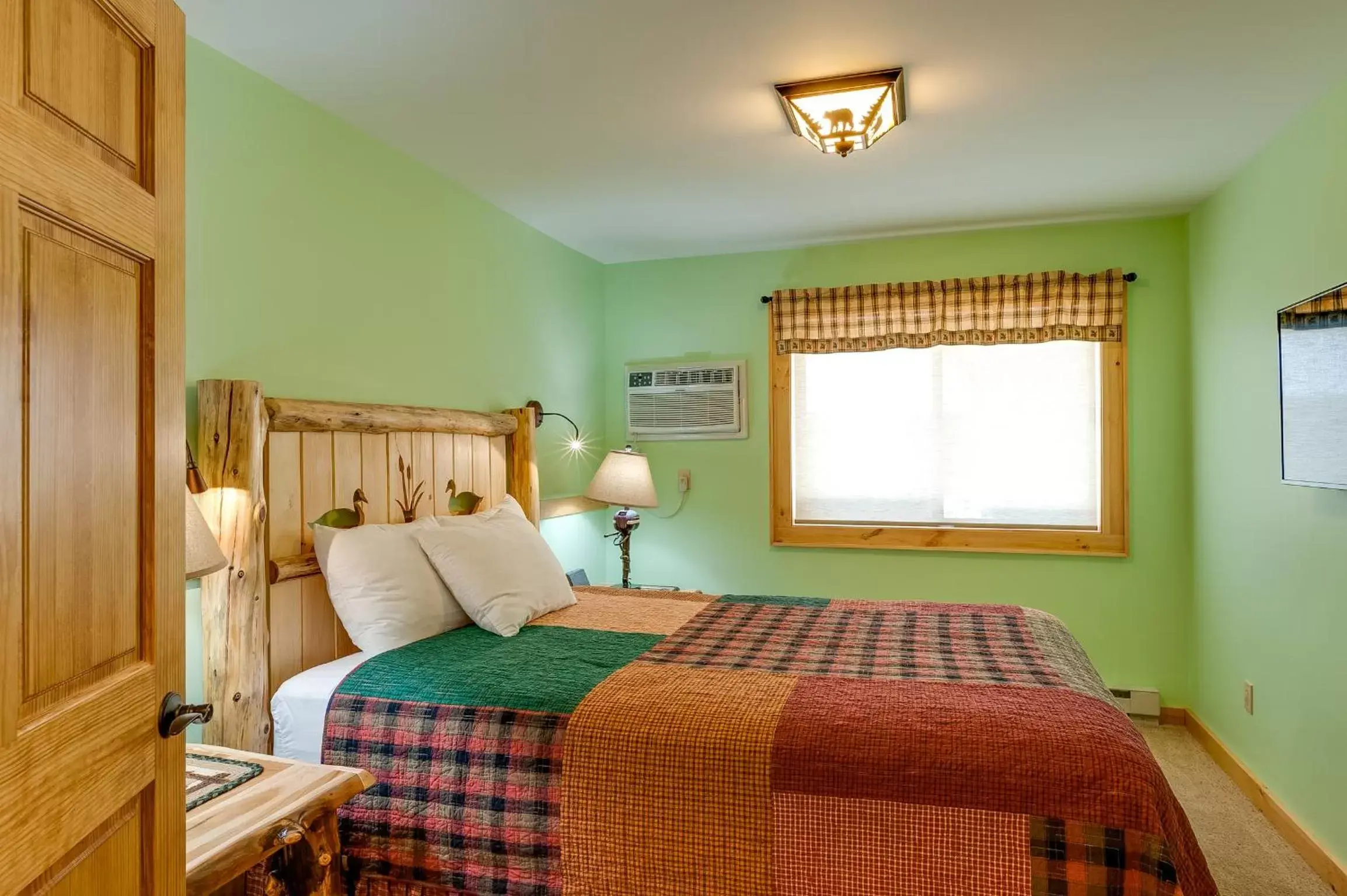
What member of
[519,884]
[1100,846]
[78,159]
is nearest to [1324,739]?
[1100,846]

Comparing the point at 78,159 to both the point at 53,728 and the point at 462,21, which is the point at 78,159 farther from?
the point at 462,21

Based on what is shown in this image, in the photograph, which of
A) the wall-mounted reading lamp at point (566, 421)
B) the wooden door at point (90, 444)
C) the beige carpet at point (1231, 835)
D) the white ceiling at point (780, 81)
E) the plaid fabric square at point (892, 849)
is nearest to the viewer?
the wooden door at point (90, 444)

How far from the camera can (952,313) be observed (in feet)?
13.6

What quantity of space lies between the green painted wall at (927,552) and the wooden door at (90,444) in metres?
3.54

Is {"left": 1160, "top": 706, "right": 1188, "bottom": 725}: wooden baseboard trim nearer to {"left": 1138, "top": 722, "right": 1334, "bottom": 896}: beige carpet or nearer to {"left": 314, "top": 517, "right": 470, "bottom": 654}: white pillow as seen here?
{"left": 1138, "top": 722, "right": 1334, "bottom": 896}: beige carpet

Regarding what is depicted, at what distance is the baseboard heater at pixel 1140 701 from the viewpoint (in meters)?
3.91

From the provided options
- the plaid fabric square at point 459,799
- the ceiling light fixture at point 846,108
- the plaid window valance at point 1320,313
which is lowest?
the plaid fabric square at point 459,799

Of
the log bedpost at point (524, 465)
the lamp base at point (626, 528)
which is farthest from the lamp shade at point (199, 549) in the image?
the lamp base at point (626, 528)

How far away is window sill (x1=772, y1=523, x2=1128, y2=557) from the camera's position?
13.2ft

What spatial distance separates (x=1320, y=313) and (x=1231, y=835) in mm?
1717

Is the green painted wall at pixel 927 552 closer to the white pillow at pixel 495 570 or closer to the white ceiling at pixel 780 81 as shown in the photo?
the white ceiling at pixel 780 81

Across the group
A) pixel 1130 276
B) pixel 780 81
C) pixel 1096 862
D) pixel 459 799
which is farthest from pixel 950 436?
pixel 459 799

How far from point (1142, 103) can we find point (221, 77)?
2686mm

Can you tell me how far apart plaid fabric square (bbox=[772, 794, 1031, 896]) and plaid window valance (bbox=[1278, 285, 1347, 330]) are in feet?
5.70
